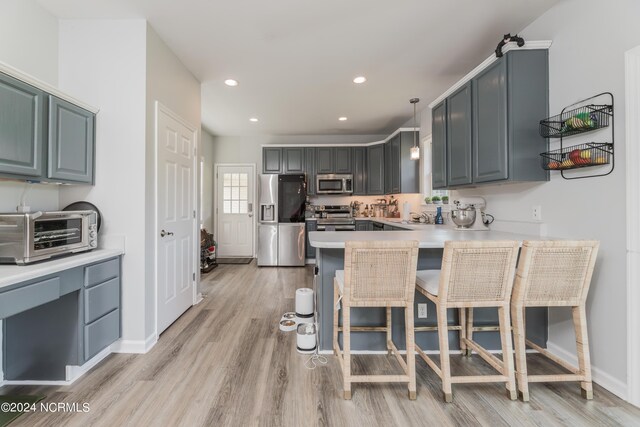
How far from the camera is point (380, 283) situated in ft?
5.53

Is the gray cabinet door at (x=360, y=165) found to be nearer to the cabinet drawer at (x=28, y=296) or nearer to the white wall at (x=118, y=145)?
the white wall at (x=118, y=145)

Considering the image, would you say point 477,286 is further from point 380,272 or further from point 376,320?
point 376,320

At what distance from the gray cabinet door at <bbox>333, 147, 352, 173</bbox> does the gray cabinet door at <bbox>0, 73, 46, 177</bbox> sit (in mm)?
4428

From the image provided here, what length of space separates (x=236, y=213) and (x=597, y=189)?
5679 mm

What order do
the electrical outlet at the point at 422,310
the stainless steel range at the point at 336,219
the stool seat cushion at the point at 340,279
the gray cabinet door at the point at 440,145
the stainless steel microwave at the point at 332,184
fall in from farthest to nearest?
the stainless steel microwave at the point at 332,184 → the stainless steel range at the point at 336,219 → the gray cabinet door at the point at 440,145 → the electrical outlet at the point at 422,310 → the stool seat cushion at the point at 340,279

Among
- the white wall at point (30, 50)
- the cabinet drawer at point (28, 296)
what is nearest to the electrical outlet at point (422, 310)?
the cabinet drawer at point (28, 296)

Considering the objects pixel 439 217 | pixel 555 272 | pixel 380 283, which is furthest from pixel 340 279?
pixel 439 217

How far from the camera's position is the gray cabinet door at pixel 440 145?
9.99 ft

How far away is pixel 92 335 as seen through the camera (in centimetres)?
194

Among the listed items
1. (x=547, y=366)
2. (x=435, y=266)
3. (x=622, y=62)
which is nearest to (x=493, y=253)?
(x=435, y=266)

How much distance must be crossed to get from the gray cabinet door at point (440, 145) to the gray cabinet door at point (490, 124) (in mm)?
519

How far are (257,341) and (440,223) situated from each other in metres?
2.74

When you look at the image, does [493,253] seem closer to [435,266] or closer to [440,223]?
[435,266]

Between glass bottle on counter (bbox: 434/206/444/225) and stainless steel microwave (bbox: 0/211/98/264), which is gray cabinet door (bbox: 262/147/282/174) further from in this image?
stainless steel microwave (bbox: 0/211/98/264)
